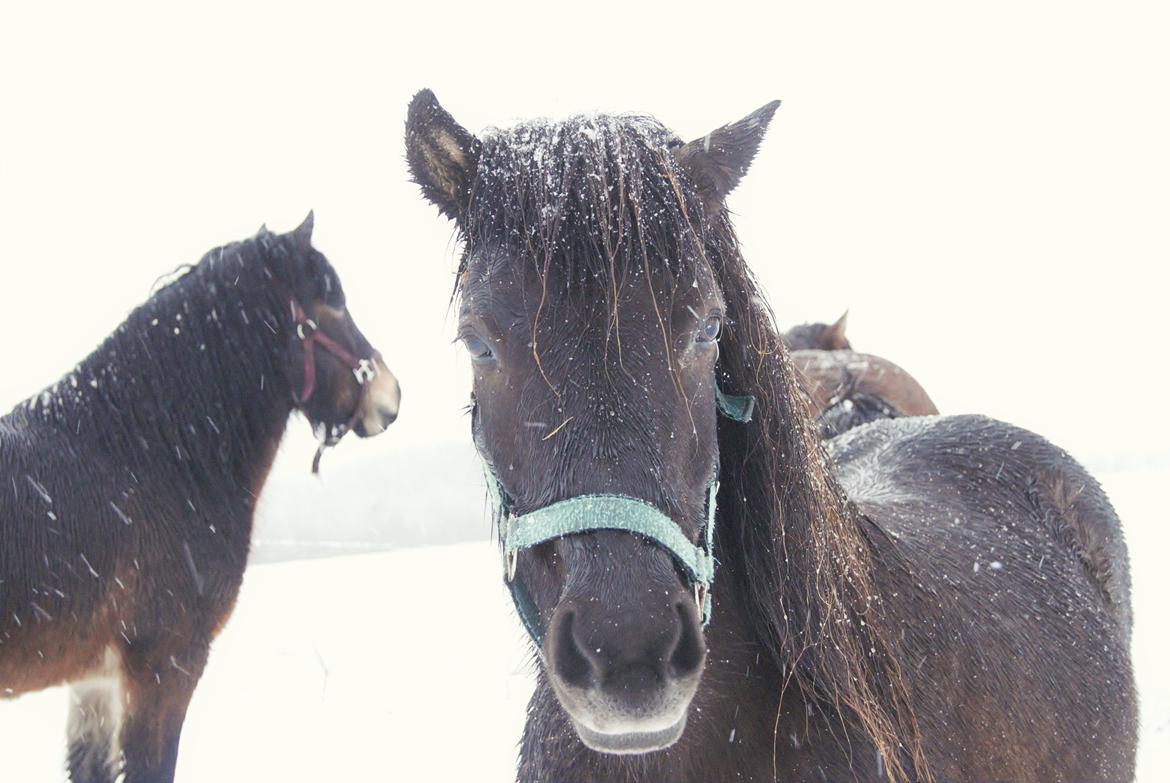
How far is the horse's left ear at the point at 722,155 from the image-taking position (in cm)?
168

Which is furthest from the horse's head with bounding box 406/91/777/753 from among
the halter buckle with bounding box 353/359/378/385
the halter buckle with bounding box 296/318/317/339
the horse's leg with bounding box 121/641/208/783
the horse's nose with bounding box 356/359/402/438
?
the horse's nose with bounding box 356/359/402/438

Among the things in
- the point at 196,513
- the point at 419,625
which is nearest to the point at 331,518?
the point at 419,625

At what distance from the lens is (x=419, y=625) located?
816 centimetres

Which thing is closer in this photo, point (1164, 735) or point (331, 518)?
point (1164, 735)

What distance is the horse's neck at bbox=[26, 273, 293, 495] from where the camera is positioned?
3975 millimetres

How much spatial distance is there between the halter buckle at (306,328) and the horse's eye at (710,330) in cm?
356

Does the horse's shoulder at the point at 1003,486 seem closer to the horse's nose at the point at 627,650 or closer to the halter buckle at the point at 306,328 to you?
the horse's nose at the point at 627,650

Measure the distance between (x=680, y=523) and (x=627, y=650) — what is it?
0.89 feet

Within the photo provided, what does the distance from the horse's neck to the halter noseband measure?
11 cm

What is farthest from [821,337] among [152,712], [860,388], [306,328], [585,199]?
[585,199]

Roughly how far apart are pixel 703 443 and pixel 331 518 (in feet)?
202

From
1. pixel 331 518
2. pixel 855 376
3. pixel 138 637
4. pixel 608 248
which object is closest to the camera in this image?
pixel 608 248

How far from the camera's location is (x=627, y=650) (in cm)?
118

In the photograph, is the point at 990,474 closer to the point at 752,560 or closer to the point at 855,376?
the point at 752,560
